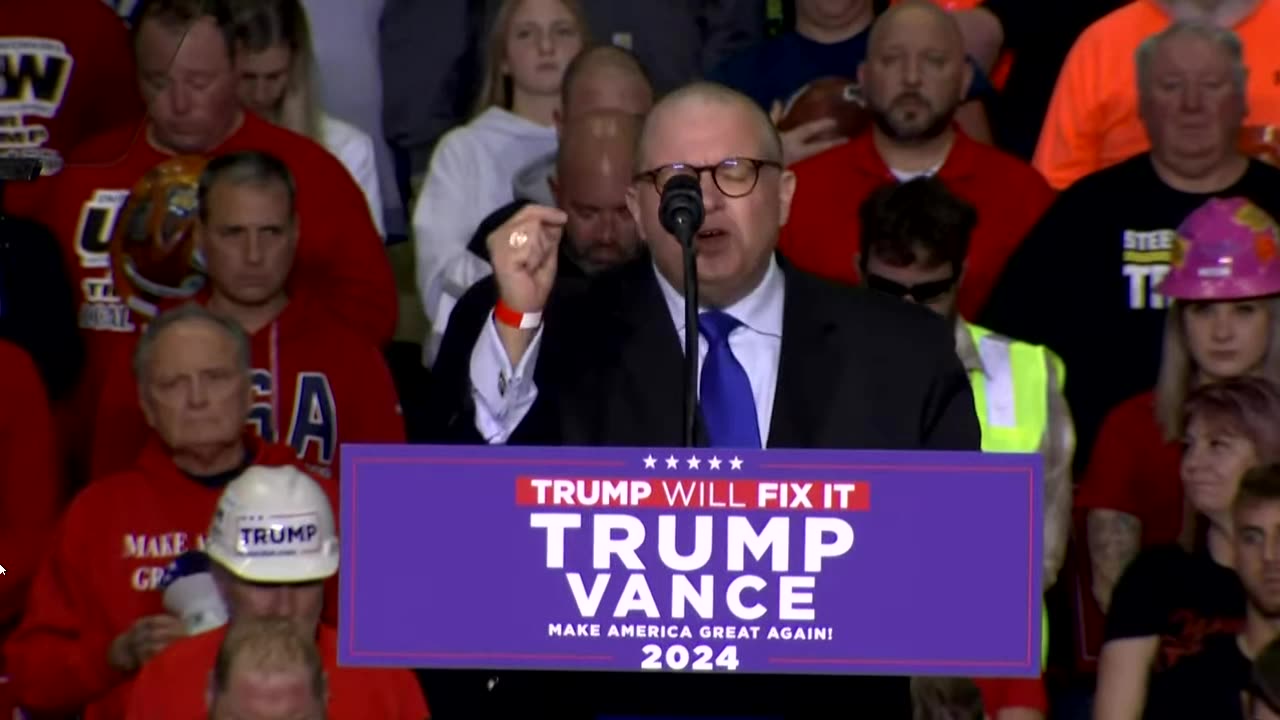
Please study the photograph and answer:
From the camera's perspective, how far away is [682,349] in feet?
12.4

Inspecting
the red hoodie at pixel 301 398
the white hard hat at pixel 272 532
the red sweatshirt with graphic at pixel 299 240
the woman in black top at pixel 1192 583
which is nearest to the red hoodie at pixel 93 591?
the white hard hat at pixel 272 532

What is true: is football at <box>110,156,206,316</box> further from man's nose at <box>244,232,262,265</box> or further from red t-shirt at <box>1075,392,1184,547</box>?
red t-shirt at <box>1075,392,1184,547</box>

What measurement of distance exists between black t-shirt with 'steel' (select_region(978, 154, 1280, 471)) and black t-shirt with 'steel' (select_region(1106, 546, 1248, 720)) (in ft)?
2.88

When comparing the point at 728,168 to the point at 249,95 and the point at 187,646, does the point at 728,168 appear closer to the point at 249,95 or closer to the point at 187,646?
the point at 187,646

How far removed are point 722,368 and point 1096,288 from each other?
275cm

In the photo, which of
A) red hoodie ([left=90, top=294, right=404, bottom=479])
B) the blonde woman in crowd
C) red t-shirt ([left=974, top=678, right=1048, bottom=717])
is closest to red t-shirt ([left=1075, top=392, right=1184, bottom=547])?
red t-shirt ([left=974, top=678, right=1048, bottom=717])

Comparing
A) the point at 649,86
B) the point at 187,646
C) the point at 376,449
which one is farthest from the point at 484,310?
the point at 649,86

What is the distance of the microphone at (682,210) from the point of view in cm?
330

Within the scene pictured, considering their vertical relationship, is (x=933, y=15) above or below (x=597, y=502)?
above

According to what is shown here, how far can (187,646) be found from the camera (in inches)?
193

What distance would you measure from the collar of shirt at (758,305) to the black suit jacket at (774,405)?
0.06 ft

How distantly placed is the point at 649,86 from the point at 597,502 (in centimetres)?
366

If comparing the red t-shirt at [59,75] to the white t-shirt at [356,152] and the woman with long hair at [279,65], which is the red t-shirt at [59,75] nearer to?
the woman with long hair at [279,65]

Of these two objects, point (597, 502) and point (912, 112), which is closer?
point (597, 502)
